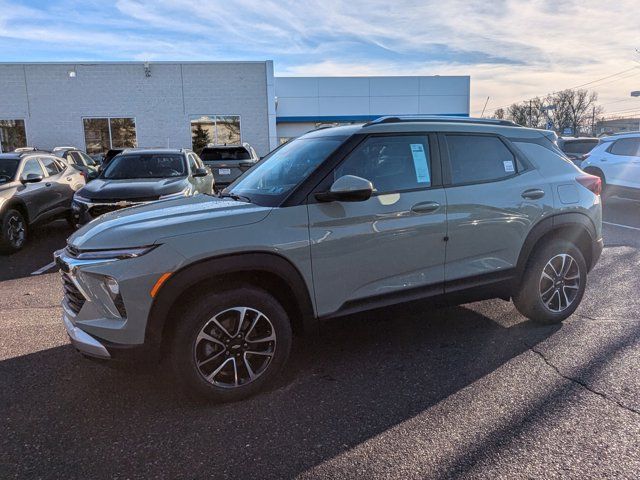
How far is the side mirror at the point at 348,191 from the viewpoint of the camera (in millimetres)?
3268

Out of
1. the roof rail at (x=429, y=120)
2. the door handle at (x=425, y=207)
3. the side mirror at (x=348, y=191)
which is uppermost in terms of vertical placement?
the roof rail at (x=429, y=120)

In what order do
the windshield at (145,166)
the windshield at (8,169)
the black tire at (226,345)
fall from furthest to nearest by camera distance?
the windshield at (145,166)
the windshield at (8,169)
the black tire at (226,345)

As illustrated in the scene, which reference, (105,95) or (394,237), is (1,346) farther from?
(105,95)

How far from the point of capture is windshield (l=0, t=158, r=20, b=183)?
8.44m

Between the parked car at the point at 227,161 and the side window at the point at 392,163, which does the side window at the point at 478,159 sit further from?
the parked car at the point at 227,161

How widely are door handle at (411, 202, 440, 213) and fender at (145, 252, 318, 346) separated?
1.02m

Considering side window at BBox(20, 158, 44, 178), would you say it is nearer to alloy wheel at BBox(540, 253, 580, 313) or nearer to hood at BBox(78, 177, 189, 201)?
hood at BBox(78, 177, 189, 201)

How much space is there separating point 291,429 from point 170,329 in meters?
0.96

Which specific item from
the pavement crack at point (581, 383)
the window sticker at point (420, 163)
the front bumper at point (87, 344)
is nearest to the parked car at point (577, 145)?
the pavement crack at point (581, 383)

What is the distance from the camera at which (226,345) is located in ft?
10.5

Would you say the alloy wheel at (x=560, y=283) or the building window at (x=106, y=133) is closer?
the alloy wheel at (x=560, y=283)

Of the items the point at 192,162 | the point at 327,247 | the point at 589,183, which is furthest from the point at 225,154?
the point at 327,247

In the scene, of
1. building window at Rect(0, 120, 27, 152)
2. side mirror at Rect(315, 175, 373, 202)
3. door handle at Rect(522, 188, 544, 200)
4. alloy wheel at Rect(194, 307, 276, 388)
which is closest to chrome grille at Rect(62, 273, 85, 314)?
alloy wheel at Rect(194, 307, 276, 388)

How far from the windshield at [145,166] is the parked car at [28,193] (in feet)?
3.85
